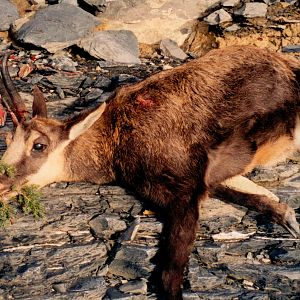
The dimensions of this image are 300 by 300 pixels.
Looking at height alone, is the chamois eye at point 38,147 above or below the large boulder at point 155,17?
above

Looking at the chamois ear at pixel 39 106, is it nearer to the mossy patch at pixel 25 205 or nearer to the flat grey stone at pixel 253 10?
the mossy patch at pixel 25 205

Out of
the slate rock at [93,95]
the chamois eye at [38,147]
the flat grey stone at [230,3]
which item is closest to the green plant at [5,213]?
the chamois eye at [38,147]

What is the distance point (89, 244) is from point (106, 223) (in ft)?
0.98

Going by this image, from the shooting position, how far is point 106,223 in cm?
651

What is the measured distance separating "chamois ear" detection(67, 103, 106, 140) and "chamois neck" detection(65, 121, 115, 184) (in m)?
0.07

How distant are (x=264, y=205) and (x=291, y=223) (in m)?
0.35

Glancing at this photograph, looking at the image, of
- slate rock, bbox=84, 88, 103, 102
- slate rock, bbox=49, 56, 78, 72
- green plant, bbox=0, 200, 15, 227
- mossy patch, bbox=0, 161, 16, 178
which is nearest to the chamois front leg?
green plant, bbox=0, 200, 15, 227

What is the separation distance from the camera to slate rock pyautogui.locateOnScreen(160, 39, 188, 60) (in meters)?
11.9

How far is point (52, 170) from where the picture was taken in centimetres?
707

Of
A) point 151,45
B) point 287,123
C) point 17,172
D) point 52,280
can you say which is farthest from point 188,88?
point 151,45

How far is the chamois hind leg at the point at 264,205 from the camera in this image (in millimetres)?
6375

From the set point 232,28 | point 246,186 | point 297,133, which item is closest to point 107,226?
point 246,186

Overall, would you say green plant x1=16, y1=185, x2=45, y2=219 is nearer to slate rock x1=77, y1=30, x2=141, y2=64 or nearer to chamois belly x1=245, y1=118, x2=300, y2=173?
chamois belly x1=245, y1=118, x2=300, y2=173

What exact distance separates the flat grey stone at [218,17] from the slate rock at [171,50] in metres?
1.01
